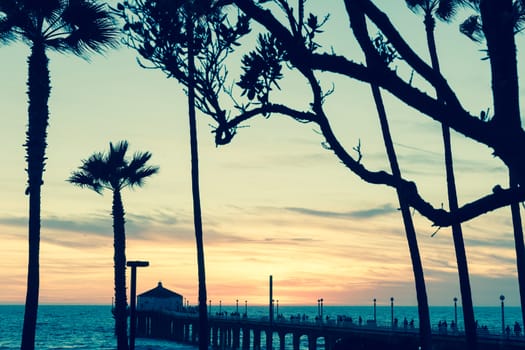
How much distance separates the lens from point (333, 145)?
22.4 ft

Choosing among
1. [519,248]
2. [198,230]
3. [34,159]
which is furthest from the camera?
[519,248]

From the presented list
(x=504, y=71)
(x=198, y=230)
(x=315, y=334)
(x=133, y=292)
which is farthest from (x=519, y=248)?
(x=315, y=334)

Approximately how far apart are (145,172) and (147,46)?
3125cm

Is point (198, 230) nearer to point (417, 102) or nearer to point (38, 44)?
point (38, 44)

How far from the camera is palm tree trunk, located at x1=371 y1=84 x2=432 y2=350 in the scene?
25875 mm

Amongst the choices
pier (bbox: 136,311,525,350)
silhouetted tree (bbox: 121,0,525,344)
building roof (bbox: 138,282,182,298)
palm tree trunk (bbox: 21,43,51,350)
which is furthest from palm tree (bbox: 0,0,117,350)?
building roof (bbox: 138,282,182,298)

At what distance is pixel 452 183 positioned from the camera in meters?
28.5

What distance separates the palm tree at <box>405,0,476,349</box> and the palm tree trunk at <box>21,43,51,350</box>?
12.4 metres

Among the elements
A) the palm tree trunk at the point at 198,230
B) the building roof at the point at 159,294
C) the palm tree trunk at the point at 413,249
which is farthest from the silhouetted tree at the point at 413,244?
the building roof at the point at 159,294

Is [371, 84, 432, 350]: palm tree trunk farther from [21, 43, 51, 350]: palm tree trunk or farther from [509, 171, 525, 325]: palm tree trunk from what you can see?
[21, 43, 51, 350]: palm tree trunk

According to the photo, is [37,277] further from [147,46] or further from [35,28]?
[147,46]

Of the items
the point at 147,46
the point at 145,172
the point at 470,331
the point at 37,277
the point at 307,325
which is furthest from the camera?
the point at 307,325

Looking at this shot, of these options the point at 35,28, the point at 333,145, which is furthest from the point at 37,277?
the point at 333,145

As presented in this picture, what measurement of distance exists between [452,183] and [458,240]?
2114 millimetres
